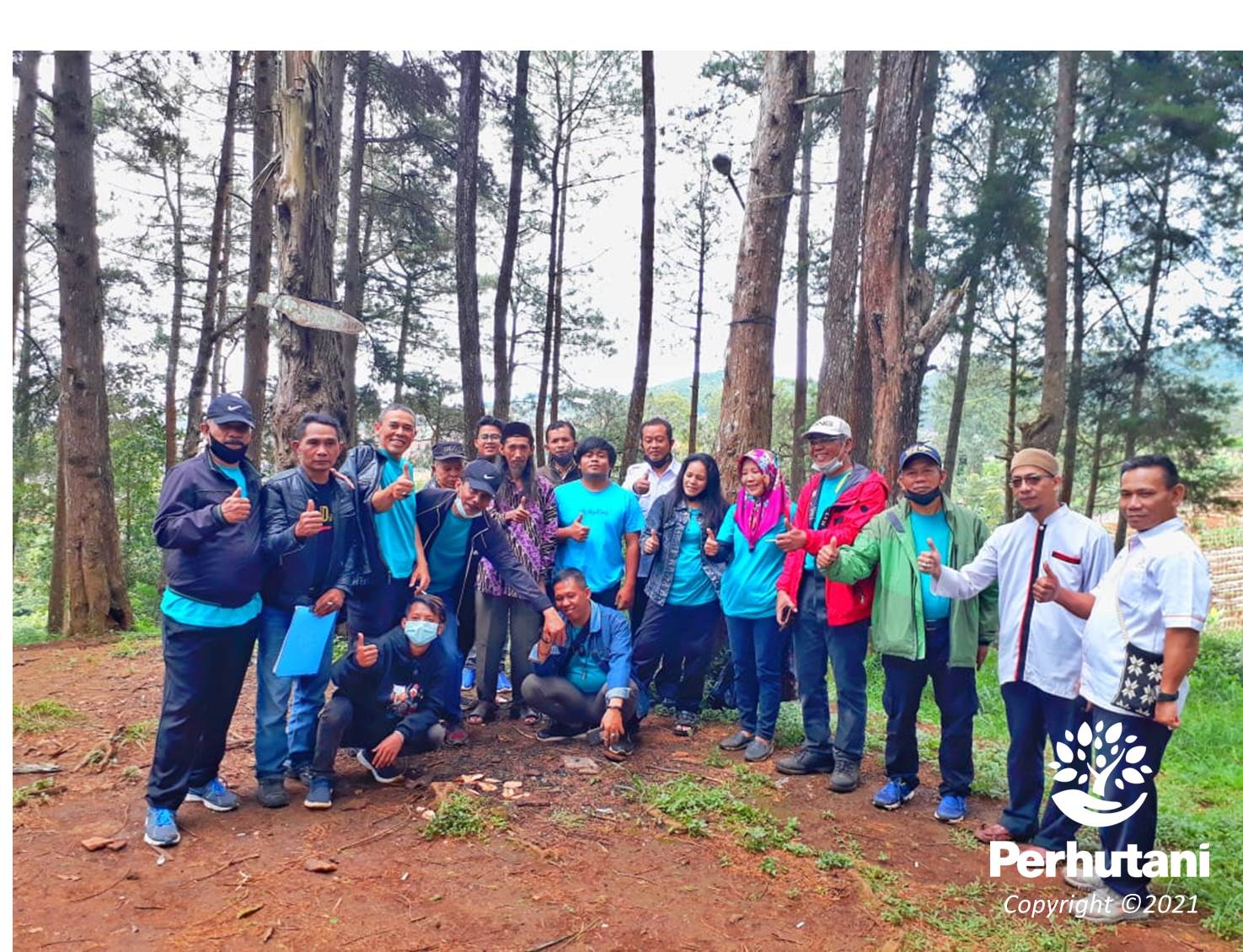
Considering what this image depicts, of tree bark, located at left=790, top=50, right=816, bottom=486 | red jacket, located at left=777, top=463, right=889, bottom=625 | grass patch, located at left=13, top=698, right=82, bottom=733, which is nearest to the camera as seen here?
red jacket, located at left=777, top=463, right=889, bottom=625

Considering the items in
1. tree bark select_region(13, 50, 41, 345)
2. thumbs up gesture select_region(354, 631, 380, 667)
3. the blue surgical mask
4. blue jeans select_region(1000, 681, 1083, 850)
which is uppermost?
tree bark select_region(13, 50, 41, 345)

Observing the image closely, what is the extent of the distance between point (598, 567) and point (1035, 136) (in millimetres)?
11491

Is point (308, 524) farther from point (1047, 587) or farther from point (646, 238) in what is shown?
point (646, 238)

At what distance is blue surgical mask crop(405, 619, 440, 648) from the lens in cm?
434

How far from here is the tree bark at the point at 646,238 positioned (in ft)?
35.5

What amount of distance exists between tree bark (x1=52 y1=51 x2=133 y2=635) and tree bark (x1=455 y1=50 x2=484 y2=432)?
400 cm

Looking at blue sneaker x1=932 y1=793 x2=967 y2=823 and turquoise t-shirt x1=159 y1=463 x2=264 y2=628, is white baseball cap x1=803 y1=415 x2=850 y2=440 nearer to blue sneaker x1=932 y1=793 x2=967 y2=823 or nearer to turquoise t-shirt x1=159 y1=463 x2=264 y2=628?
blue sneaker x1=932 y1=793 x2=967 y2=823

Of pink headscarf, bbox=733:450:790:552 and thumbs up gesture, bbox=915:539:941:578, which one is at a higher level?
pink headscarf, bbox=733:450:790:552

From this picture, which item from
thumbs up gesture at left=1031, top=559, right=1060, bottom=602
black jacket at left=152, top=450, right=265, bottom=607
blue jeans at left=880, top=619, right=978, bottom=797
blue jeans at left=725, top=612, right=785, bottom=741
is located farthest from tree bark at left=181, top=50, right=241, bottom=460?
thumbs up gesture at left=1031, top=559, right=1060, bottom=602

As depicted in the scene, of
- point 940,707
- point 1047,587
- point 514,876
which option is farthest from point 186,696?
point 1047,587

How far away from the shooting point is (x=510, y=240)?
1081cm

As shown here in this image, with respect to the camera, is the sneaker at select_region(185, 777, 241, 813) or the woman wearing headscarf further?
the woman wearing headscarf

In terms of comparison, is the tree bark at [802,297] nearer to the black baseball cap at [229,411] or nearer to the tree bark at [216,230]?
the tree bark at [216,230]

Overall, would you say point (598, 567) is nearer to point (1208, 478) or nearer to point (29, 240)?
point (1208, 478)
